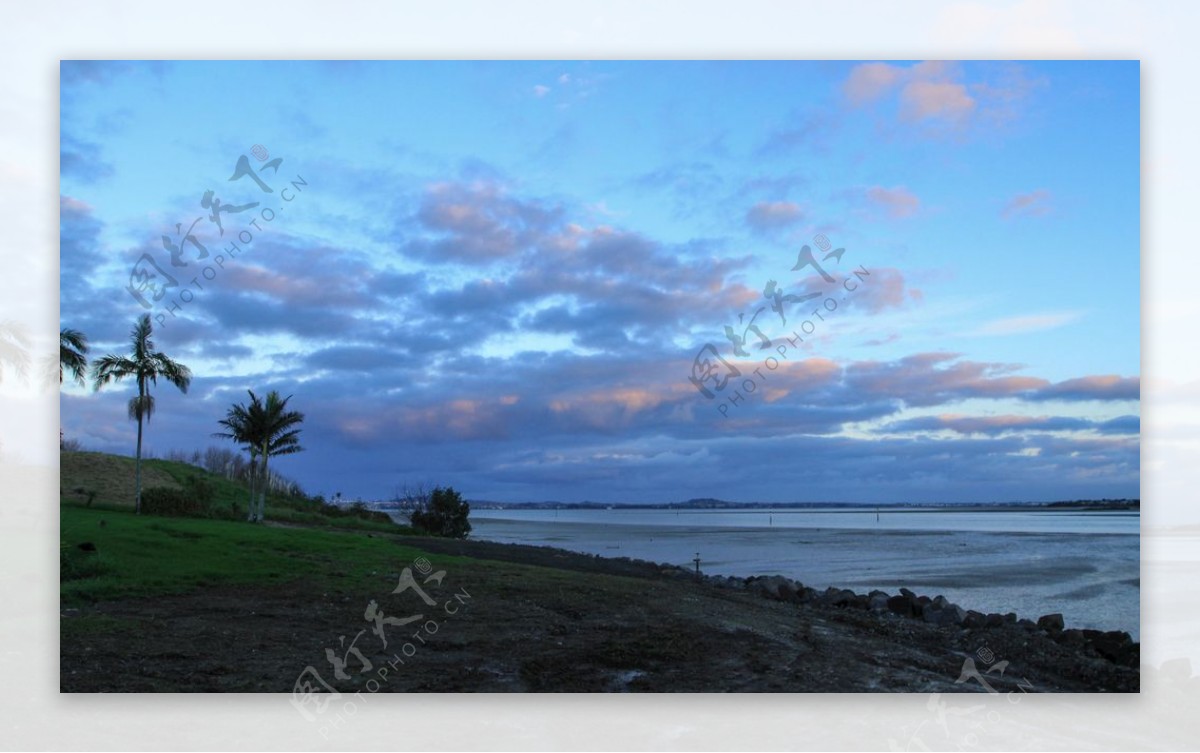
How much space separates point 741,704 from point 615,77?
5.44 metres

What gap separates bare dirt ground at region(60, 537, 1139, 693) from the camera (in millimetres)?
7074

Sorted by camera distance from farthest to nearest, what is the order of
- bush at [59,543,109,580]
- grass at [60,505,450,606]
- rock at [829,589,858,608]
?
rock at [829,589,858,608]
grass at [60,505,450,606]
bush at [59,543,109,580]

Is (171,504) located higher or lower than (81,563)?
higher

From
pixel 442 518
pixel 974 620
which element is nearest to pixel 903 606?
pixel 974 620

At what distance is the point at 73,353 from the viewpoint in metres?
7.28

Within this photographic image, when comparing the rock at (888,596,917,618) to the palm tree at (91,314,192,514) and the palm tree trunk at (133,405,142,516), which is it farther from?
the palm tree trunk at (133,405,142,516)

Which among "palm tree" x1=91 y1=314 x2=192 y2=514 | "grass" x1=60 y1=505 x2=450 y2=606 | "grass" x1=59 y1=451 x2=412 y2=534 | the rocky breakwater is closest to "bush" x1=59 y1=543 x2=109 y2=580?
"grass" x1=60 y1=505 x2=450 y2=606

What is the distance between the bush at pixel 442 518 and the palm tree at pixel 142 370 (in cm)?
488

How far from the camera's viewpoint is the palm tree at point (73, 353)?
7.20 metres

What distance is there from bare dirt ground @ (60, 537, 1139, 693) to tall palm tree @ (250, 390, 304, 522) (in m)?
1.55
